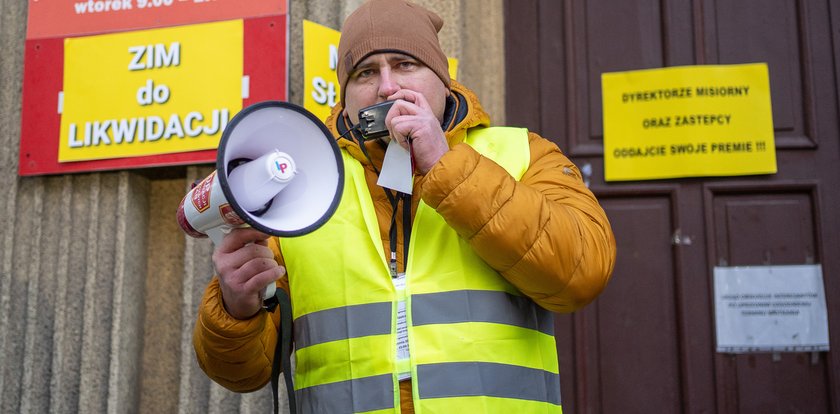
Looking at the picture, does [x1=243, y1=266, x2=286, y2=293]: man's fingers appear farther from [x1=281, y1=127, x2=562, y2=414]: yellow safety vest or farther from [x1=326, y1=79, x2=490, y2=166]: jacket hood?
[x1=326, y1=79, x2=490, y2=166]: jacket hood

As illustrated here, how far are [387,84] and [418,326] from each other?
59 centimetres

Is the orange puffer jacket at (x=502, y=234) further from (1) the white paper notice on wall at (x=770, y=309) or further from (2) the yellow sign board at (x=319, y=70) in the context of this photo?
(1) the white paper notice on wall at (x=770, y=309)

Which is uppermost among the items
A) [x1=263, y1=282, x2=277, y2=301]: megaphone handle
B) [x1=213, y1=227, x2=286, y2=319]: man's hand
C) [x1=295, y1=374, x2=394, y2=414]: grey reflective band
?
[x1=213, y1=227, x2=286, y2=319]: man's hand

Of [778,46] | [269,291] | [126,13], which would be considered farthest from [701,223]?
[126,13]

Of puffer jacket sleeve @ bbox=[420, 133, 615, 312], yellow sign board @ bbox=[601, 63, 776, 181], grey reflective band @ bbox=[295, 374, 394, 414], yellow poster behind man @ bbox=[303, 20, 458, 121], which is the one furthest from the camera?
yellow sign board @ bbox=[601, 63, 776, 181]

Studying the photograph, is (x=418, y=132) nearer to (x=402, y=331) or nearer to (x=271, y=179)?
(x=271, y=179)

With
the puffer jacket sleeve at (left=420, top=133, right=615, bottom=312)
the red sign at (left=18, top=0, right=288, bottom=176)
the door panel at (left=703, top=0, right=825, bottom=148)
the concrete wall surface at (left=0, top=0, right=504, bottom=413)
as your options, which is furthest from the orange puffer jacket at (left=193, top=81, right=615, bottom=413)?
the door panel at (left=703, top=0, right=825, bottom=148)

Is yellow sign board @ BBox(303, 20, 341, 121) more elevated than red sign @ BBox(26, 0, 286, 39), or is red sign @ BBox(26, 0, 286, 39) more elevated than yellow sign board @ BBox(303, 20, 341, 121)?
red sign @ BBox(26, 0, 286, 39)

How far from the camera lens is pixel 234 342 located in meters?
2.01

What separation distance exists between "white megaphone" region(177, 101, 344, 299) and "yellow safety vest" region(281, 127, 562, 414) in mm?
150

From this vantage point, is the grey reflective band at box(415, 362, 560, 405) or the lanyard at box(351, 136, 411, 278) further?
the lanyard at box(351, 136, 411, 278)

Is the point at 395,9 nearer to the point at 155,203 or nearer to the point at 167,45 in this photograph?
the point at 167,45

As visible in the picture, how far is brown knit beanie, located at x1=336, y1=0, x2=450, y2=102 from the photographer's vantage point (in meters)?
2.12

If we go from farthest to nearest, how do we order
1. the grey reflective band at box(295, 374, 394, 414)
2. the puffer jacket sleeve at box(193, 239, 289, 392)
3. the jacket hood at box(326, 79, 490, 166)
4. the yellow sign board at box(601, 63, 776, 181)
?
the yellow sign board at box(601, 63, 776, 181) < the jacket hood at box(326, 79, 490, 166) < the puffer jacket sleeve at box(193, 239, 289, 392) < the grey reflective band at box(295, 374, 394, 414)
